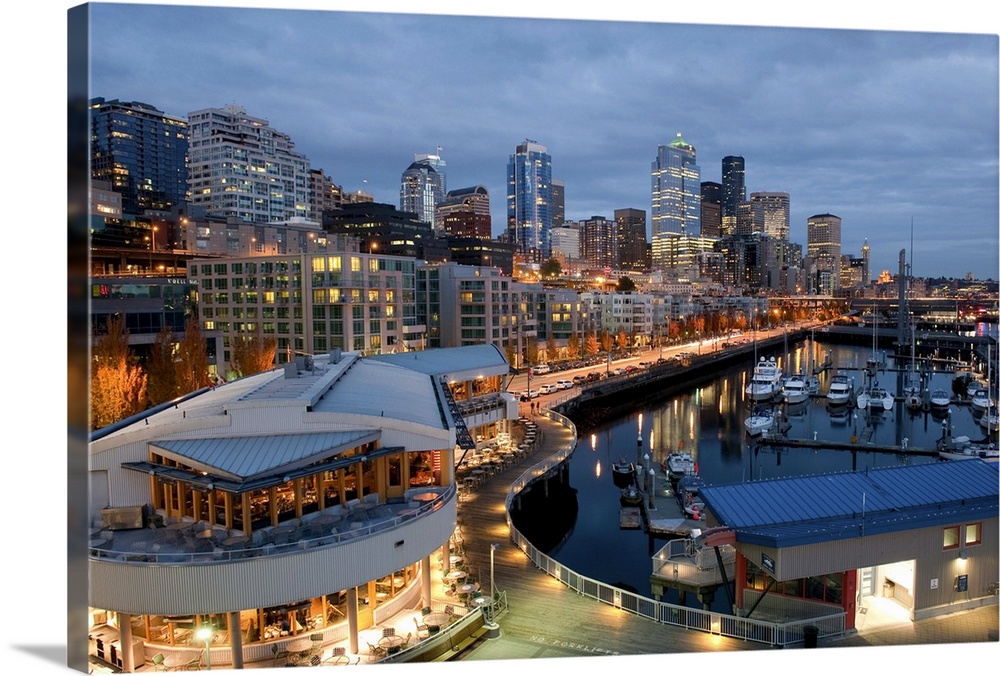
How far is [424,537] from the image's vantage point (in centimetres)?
1099

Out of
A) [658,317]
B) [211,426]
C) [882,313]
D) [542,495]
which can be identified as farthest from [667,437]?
[882,313]

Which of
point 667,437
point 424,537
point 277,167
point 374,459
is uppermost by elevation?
point 277,167

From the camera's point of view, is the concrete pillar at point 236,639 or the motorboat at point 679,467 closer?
the concrete pillar at point 236,639

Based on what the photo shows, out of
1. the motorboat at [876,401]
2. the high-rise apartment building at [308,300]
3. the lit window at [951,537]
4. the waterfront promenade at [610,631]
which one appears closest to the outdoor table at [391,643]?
the waterfront promenade at [610,631]

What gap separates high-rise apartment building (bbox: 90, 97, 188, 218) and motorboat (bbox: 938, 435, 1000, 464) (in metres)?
98.5

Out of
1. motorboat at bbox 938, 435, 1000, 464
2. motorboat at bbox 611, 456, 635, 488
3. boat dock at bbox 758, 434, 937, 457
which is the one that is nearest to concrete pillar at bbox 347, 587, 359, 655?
motorboat at bbox 611, 456, 635, 488

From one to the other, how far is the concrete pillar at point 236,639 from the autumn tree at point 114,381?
14.8 metres

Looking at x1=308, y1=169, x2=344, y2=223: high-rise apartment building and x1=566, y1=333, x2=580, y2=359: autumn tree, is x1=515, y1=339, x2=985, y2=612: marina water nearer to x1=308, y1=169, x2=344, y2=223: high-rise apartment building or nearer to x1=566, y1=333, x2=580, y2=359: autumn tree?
x1=566, y1=333, x2=580, y2=359: autumn tree

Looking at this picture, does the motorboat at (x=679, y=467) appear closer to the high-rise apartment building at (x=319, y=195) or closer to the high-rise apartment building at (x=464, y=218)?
the high-rise apartment building at (x=319, y=195)

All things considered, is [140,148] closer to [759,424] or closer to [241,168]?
[241,168]

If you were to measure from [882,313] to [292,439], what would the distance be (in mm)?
146026

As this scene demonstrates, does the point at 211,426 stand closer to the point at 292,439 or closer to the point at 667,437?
the point at 292,439

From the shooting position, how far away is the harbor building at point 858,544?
34.6 feet

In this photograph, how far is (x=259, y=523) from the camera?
10.4 metres
